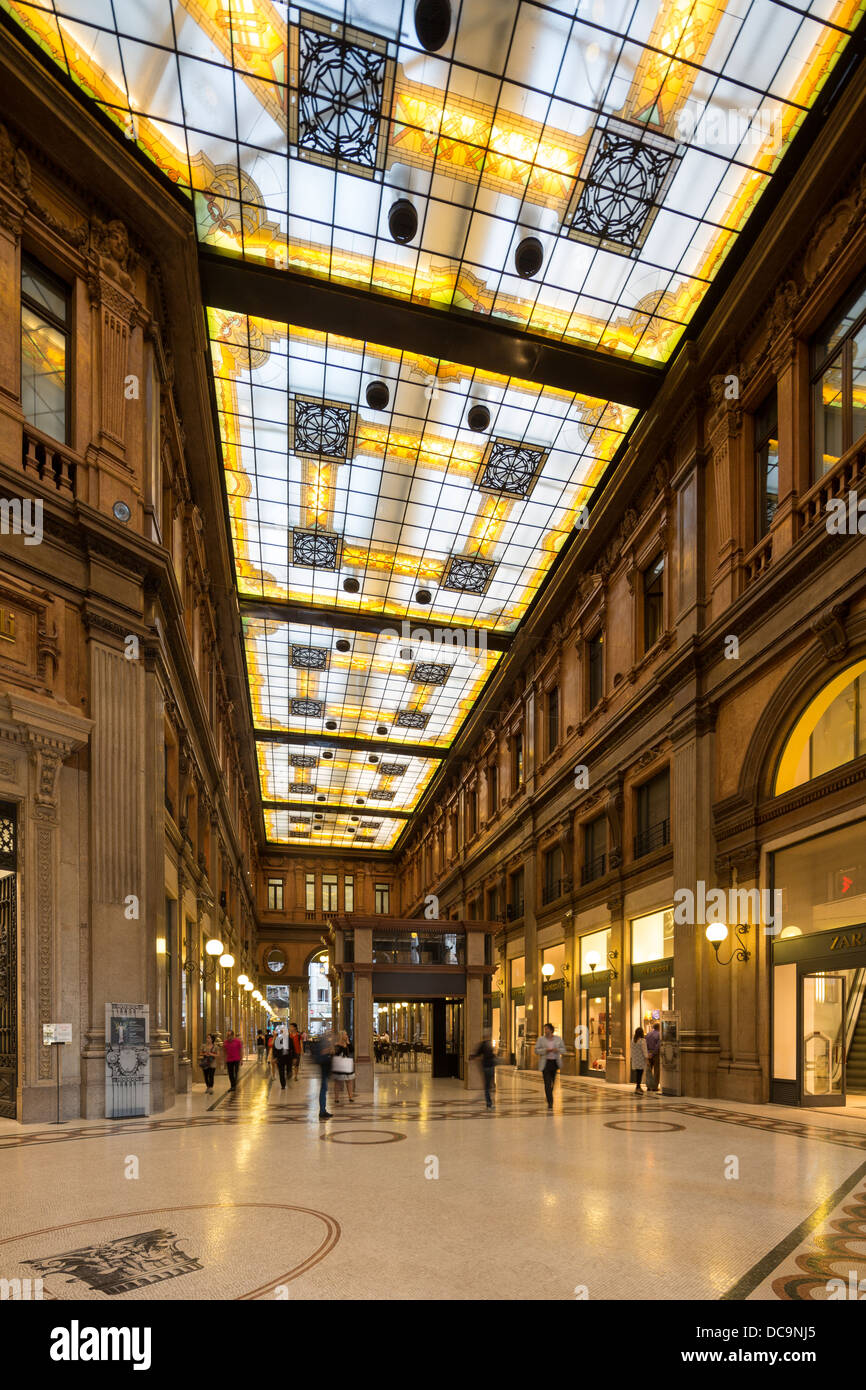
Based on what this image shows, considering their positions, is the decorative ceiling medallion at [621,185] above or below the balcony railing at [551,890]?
above

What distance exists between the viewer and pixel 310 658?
108ft

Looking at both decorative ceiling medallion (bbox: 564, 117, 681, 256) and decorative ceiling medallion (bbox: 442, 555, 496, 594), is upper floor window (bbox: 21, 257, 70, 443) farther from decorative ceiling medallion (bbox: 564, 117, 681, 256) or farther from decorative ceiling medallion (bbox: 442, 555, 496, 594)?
decorative ceiling medallion (bbox: 442, 555, 496, 594)

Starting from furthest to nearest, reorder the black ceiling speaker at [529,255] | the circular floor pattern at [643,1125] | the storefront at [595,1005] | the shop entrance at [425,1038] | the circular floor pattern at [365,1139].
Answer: the storefront at [595,1005]
the shop entrance at [425,1038]
the black ceiling speaker at [529,255]
the circular floor pattern at [643,1125]
the circular floor pattern at [365,1139]

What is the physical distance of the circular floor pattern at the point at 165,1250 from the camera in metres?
4.67

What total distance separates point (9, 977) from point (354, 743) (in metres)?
Answer: 28.4

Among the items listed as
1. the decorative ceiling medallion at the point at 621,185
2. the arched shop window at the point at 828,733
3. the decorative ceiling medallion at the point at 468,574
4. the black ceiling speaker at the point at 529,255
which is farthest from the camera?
the decorative ceiling medallion at the point at 468,574

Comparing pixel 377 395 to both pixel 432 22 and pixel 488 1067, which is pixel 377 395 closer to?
pixel 432 22

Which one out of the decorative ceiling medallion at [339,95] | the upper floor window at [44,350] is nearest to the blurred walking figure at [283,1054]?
the upper floor window at [44,350]

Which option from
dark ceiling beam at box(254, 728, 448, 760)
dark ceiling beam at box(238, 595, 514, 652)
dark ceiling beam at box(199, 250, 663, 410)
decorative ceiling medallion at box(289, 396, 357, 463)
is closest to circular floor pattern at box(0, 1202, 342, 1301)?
dark ceiling beam at box(199, 250, 663, 410)

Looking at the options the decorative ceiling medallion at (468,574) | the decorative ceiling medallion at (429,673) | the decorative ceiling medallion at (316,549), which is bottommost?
the decorative ceiling medallion at (429,673)

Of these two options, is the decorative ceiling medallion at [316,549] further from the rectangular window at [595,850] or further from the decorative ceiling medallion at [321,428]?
the rectangular window at [595,850]

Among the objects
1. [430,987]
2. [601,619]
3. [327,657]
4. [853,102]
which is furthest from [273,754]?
[853,102]

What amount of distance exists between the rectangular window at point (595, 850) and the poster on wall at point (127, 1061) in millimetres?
13635

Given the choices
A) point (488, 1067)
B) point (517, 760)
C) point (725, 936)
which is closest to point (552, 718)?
point (517, 760)
